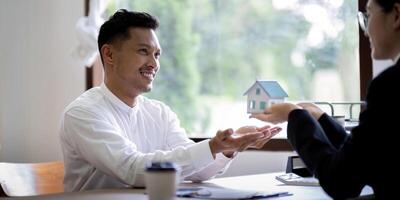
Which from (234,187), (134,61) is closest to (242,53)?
(134,61)

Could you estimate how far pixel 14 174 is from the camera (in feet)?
7.63

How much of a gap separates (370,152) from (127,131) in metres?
1.17

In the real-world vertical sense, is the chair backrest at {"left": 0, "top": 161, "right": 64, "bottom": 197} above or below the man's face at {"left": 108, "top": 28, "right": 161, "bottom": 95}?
below

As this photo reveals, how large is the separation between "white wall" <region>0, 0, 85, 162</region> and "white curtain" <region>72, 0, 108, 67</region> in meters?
0.16

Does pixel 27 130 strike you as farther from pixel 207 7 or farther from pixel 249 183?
pixel 249 183

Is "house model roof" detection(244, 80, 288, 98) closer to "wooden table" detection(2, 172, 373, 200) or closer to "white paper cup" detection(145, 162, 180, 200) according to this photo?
"wooden table" detection(2, 172, 373, 200)

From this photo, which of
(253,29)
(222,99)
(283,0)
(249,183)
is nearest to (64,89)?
(222,99)

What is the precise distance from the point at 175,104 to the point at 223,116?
0.92ft

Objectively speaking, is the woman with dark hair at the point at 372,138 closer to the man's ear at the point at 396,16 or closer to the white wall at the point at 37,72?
the man's ear at the point at 396,16

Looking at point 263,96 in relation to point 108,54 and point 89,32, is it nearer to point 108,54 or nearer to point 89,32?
point 108,54

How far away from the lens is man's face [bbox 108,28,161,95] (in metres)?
2.30

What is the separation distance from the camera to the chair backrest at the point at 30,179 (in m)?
2.26

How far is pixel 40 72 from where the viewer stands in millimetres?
3227

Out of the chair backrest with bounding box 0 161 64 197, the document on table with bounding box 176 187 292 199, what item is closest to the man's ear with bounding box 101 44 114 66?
the chair backrest with bounding box 0 161 64 197
